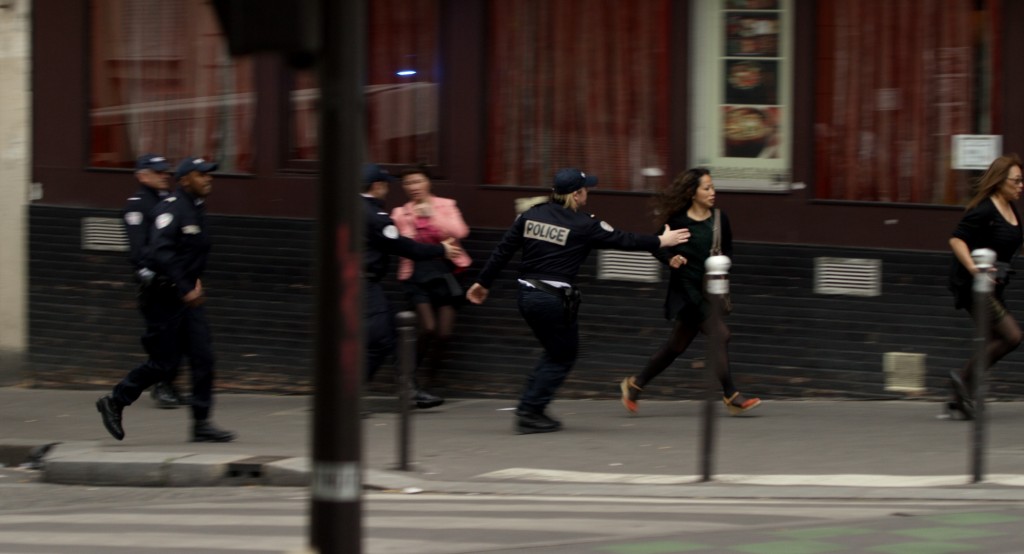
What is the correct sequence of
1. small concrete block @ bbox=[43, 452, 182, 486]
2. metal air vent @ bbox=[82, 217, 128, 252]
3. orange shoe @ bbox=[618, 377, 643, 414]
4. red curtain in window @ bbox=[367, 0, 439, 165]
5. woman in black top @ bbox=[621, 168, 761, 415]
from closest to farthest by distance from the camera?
1. small concrete block @ bbox=[43, 452, 182, 486]
2. woman in black top @ bbox=[621, 168, 761, 415]
3. orange shoe @ bbox=[618, 377, 643, 414]
4. red curtain in window @ bbox=[367, 0, 439, 165]
5. metal air vent @ bbox=[82, 217, 128, 252]

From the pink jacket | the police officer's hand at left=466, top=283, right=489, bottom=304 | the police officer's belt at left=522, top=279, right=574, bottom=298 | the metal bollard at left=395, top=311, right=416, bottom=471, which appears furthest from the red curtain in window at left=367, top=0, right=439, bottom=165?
the metal bollard at left=395, top=311, right=416, bottom=471

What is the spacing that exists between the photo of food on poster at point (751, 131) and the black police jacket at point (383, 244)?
8.40ft

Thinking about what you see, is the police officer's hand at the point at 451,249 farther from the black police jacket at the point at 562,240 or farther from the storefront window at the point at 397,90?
the black police jacket at the point at 562,240

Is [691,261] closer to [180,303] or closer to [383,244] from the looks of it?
[383,244]

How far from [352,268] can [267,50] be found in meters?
0.72

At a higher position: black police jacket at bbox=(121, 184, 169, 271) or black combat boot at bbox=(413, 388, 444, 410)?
black police jacket at bbox=(121, 184, 169, 271)

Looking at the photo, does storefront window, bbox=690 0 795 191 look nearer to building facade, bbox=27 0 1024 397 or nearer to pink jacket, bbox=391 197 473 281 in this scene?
building facade, bbox=27 0 1024 397

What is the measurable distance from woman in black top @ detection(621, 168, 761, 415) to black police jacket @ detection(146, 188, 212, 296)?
121 inches

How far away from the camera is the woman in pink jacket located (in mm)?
11242

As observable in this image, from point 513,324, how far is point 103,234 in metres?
3.78

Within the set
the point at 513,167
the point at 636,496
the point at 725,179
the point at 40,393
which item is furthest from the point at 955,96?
the point at 40,393

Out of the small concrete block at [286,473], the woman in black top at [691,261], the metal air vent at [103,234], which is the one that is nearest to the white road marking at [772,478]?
the small concrete block at [286,473]

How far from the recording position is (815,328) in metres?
11.0

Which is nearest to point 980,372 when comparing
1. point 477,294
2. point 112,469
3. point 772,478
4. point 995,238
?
point 772,478
